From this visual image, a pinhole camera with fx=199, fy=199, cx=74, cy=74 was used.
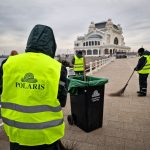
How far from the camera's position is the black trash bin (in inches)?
152

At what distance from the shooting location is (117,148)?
3.47 meters

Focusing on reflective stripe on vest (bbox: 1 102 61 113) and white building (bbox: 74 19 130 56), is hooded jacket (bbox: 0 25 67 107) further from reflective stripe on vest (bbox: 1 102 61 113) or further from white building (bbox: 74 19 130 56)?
white building (bbox: 74 19 130 56)

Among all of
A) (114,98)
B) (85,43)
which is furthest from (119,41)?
(114,98)

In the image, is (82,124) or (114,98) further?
(114,98)

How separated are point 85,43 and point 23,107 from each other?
110991 mm

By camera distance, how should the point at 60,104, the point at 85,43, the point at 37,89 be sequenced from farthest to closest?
1. the point at 85,43
2. the point at 60,104
3. the point at 37,89

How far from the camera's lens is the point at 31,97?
1753mm

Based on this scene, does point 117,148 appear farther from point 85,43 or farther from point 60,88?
point 85,43

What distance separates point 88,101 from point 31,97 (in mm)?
2289

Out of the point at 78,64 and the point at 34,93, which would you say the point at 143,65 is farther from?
the point at 34,93

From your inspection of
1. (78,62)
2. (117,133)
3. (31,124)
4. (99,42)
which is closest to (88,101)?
(117,133)

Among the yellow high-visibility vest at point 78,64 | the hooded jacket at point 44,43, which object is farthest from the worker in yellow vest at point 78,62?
the hooded jacket at point 44,43

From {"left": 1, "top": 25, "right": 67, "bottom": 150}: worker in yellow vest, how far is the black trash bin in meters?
1.95

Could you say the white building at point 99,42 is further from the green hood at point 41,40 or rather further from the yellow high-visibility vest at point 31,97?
the yellow high-visibility vest at point 31,97
